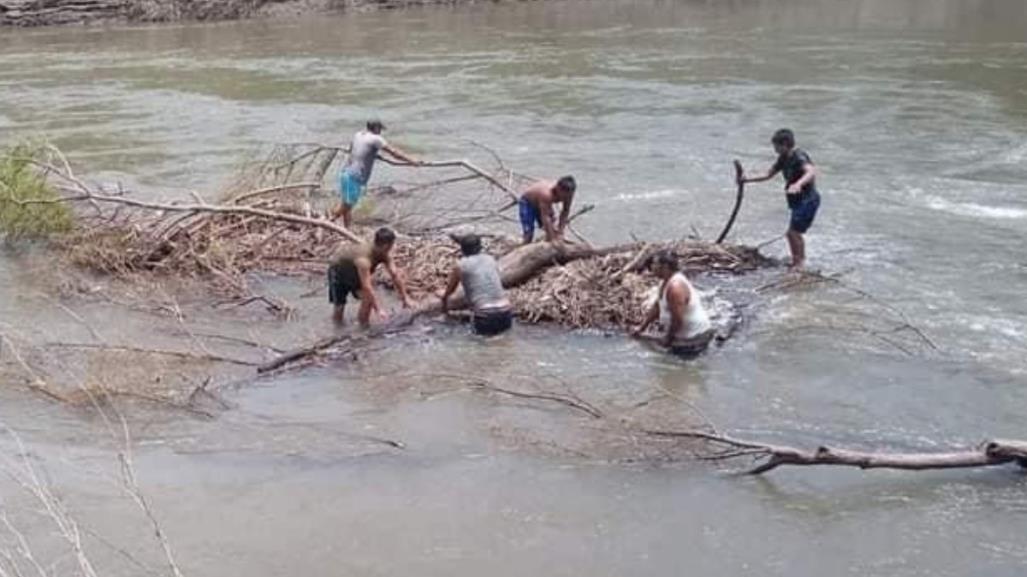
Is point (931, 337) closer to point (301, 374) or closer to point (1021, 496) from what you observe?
point (1021, 496)

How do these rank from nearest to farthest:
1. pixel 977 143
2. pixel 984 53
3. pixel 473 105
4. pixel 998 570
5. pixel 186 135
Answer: pixel 998 570 → pixel 977 143 → pixel 186 135 → pixel 473 105 → pixel 984 53

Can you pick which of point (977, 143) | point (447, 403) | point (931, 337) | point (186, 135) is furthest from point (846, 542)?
point (186, 135)

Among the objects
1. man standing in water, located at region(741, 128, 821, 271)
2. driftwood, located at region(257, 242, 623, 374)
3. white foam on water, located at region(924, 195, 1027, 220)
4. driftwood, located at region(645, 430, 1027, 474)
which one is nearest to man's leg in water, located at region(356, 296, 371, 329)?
driftwood, located at region(257, 242, 623, 374)

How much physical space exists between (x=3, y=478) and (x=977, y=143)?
16.6 metres

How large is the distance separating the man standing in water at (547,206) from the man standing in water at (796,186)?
1971 millimetres

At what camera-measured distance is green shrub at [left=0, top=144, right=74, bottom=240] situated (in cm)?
1475

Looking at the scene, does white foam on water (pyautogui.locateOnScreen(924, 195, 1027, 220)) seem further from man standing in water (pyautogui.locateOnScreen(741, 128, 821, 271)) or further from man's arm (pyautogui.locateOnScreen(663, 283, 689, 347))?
man's arm (pyautogui.locateOnScreen(663, 283, 689, 347))

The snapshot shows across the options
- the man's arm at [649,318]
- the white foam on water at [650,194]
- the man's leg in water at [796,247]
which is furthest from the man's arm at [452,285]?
the white foam on water at [650,194]

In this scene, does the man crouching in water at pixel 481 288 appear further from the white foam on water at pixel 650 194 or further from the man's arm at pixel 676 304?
the white foam on water at pixel 650 194

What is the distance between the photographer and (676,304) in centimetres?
1137

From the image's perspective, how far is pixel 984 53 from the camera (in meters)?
31.6

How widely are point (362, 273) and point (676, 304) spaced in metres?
2.82

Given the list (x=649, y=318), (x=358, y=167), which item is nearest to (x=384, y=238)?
(x=649, y=318)

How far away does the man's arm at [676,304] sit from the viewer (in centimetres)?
1133
